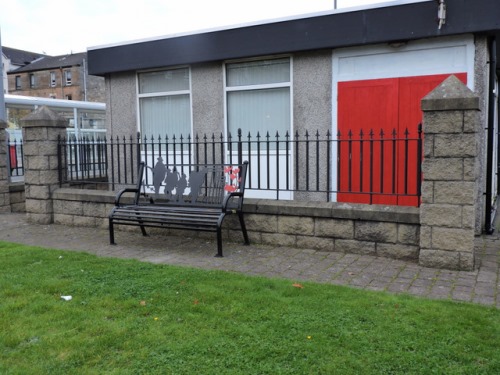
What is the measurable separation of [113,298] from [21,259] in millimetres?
1984

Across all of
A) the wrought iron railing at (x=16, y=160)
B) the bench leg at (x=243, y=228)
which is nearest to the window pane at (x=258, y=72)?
the bench leg at (x=243, y=228)

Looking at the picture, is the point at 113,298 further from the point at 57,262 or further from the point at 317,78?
the point at 317,78

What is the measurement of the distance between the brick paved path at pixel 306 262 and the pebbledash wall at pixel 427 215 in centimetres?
16

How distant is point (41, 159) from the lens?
8.26 metres

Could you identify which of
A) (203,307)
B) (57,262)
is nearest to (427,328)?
(203,307)

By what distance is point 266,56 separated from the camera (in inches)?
345

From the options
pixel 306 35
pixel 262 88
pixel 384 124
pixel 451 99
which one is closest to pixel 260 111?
pixel 262 88

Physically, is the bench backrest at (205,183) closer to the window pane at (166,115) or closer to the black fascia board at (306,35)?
the black fascia board at (306,35)

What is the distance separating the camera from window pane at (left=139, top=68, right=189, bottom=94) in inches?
386

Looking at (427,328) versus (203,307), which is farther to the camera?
(203,307)

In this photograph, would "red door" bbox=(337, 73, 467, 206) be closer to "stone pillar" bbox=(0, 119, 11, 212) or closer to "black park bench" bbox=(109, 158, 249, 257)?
"black park bench" bbox=(109, 158, 249, 257)

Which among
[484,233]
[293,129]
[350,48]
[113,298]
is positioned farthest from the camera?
[293,129]

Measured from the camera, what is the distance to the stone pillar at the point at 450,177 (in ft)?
16.7

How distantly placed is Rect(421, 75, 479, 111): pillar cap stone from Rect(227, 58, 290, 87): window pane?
381 centimetres
